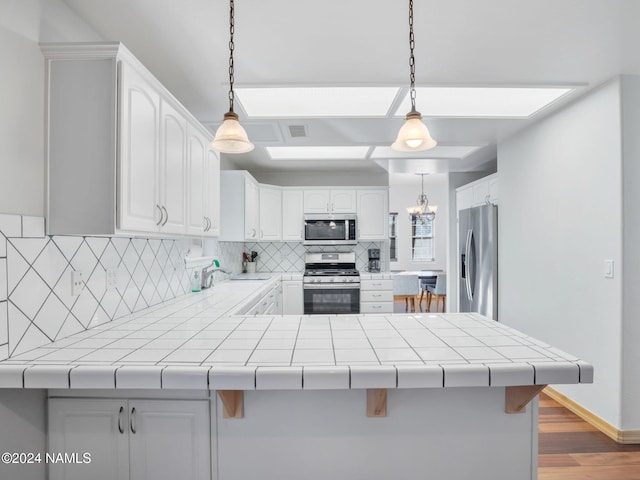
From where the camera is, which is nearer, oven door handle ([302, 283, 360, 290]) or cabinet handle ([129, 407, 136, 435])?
cabinet handle ([129, 407, 136, 435])

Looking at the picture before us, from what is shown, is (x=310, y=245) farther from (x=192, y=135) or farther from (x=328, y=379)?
(x=328, y=379)

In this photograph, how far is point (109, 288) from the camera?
1.73 meters

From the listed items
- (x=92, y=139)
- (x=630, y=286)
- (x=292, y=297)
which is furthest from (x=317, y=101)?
(x=292, y=297)

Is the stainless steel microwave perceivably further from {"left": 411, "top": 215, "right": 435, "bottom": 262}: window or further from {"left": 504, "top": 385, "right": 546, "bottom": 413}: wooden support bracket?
{"left": 411, "top": 215, "right": 435, "bottom": 262}: window

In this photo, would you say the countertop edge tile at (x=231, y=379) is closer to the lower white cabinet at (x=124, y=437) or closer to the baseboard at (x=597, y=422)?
the lower white cabinet at (x=124, y=437)

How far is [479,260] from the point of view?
4012 millimetres

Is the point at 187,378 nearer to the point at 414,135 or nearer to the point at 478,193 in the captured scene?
the point at 414,135

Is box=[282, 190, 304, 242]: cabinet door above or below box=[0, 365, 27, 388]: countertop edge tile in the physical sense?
above

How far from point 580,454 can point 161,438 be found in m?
2.44

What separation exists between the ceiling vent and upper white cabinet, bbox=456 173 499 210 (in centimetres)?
223

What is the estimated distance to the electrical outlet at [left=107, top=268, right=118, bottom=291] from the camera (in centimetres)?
173

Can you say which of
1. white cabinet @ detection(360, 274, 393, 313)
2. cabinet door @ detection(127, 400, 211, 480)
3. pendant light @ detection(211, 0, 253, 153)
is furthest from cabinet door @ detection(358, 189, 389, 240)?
cabinet door @ detection(127, 400, 211, 480)

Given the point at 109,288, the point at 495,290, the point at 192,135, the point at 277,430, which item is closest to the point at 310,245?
the point at 495,290

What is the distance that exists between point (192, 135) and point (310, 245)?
121 inches
